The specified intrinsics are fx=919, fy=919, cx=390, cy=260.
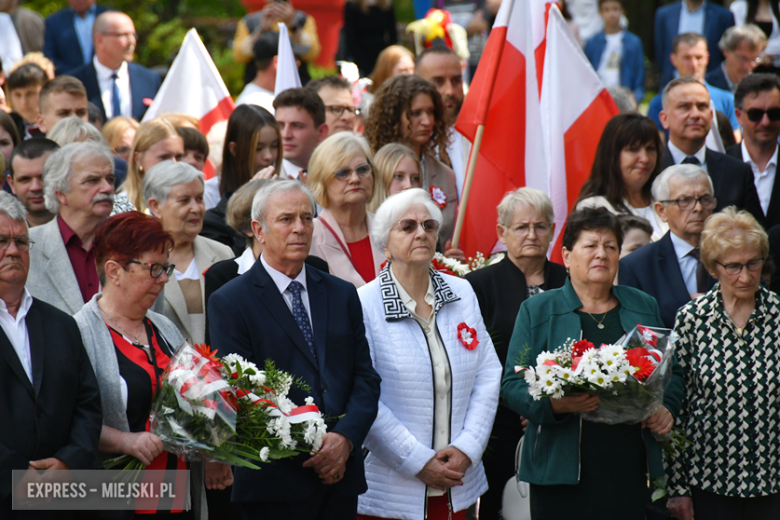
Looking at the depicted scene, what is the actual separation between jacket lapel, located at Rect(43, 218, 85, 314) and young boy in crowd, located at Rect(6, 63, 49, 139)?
4390 millimetres

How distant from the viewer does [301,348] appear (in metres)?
4.54

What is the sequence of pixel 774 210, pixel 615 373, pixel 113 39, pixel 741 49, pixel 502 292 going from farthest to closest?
pixel 741 49
pixel 113 39
pixel 774 210
pixel 502 292
pixel 615 373

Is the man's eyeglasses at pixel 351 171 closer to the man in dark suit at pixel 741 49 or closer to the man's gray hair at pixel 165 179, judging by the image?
the man's gray hair at pixel 165 179

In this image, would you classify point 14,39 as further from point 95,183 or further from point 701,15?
point 701,15

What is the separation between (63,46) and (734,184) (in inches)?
330

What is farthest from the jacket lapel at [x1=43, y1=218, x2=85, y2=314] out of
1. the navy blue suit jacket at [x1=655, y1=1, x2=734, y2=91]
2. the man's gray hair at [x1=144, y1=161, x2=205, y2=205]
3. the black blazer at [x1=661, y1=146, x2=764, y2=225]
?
the navy blue suit jacket at [x1=655, y1=1, x2=734, y2=91]

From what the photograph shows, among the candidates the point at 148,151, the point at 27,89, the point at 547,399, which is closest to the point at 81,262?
the point at 148,151

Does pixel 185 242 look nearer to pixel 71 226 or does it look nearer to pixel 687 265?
pixel 71 226

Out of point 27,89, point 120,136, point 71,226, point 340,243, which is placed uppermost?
point 27,89

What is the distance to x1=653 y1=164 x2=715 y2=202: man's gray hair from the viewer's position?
247 inches

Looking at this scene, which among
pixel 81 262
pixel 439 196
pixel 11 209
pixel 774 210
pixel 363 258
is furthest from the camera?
pixel 774 210

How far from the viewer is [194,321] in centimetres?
552

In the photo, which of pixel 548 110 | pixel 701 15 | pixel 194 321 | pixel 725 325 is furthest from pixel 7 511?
pixel 701 15

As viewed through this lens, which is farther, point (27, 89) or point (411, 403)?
point (27, 89)
